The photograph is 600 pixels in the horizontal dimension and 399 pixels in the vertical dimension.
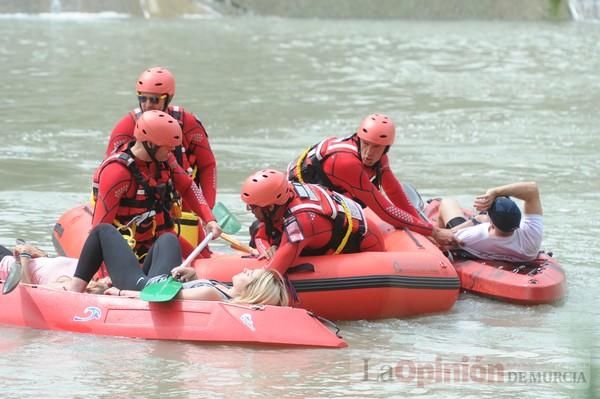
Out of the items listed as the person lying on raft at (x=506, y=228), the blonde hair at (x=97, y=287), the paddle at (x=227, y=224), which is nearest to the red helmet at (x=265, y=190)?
the blonde hair at (x=97, y=287)

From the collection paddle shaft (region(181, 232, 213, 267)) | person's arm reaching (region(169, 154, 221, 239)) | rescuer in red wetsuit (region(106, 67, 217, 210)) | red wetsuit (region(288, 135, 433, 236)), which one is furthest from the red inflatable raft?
red wetsuit (region(288, 135, 433, 236))

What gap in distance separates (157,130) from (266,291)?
3.46 feet

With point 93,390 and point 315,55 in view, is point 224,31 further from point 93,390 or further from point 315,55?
point 93,390

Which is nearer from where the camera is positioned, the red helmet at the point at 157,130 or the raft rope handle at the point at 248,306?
the raft rope handle at the point at 248,306

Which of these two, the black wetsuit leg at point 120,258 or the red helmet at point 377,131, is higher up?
the red helmet at point 377,131

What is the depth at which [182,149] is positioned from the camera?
24.5 ft

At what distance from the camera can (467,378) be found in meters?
5.71

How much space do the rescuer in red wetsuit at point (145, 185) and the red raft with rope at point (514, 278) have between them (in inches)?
70.2

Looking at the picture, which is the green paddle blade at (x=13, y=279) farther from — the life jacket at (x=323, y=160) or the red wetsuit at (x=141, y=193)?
the life jacket at (x=323, y=160)

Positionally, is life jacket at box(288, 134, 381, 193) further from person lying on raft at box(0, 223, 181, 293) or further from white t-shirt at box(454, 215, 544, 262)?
person lying on raft at box(0, 223, 181, 293)

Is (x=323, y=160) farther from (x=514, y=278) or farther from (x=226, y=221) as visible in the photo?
(x=514, y=278)

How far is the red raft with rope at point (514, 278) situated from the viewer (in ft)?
23.6

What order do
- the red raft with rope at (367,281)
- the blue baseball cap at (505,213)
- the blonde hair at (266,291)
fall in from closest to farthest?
1. the blonde hair at (266,291)
2. the red raft with rope at (367,281)
3. the blue baseball cap at (505,213)

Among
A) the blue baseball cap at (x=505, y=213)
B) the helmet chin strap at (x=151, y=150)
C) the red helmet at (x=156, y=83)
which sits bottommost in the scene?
the blue baseball cap at (x=505, y=213)
